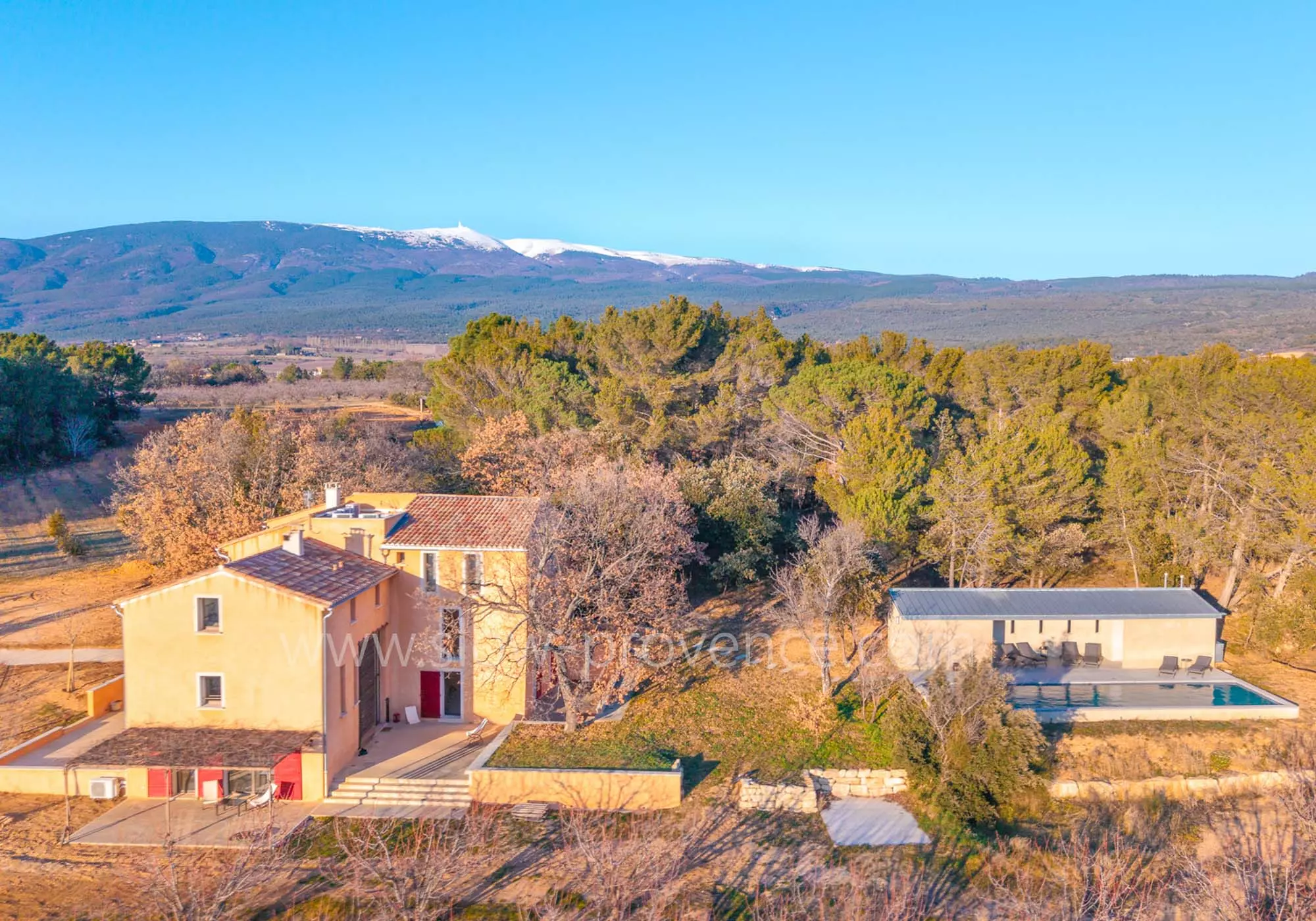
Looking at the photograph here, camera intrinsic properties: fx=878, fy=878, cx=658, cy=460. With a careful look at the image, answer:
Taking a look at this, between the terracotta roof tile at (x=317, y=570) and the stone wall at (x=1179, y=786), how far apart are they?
15.3m

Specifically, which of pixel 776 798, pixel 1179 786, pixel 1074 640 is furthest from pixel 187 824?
pixel 1074 640

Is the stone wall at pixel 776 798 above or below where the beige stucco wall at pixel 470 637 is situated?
below

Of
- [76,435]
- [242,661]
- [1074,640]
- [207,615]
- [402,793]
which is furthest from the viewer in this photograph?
[76,435]

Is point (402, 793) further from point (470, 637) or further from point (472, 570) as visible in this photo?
point (472, 570)

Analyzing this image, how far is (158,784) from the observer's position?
17.7 m

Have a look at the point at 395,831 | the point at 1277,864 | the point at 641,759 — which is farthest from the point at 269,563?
the point at 1277,864

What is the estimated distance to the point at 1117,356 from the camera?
66.2 meters

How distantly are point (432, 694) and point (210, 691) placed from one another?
4.93 m

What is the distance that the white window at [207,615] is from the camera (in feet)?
58.7

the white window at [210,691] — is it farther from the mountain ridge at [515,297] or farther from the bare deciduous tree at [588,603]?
the mountain ridge at [515,297]

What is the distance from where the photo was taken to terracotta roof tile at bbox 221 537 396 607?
1784 cm

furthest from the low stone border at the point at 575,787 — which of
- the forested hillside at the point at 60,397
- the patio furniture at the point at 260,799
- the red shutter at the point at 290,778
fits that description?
the forested hillside at the point at 60,397

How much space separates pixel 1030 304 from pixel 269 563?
360ft

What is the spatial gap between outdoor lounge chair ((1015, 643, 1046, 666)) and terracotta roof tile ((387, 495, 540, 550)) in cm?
1352
